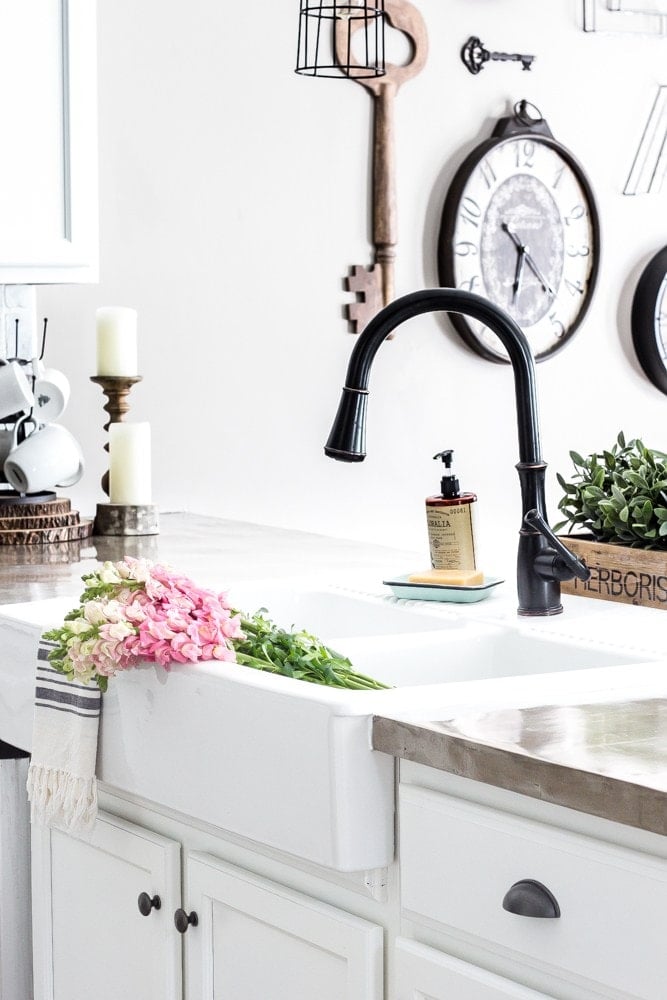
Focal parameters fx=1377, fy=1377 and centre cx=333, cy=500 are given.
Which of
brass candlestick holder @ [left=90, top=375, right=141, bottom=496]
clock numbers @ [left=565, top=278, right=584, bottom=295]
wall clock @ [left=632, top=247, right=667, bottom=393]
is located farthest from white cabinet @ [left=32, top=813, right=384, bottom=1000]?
wall clock @ [left=632, top=247, right=667, bottom=393]

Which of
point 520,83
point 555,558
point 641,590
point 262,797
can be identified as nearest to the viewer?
point 262,797

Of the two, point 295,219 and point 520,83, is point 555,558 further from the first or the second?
point 520,83

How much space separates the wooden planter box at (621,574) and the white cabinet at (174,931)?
2.11 feet

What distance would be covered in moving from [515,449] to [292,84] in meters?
1.05

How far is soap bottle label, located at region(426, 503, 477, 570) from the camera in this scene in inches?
70.9

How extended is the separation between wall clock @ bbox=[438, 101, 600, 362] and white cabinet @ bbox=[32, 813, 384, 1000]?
196 cm

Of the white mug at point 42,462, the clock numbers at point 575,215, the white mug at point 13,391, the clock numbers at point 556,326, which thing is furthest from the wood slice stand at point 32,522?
the clock numbers at point 575,215

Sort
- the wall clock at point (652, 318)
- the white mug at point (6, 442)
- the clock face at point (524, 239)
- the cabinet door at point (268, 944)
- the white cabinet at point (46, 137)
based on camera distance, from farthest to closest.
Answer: the wall clock at point (652, 318) → the clock face at point (524, 239) → the white mug at point (6, 442) → the white cabinet at point (46, 137) → the cabinet door at point (268, 944)

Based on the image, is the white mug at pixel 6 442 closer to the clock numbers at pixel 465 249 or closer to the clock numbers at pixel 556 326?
the clock numbers at pixel 465 249

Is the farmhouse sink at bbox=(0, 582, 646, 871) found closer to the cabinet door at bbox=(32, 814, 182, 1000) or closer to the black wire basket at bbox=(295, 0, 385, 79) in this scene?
the cabinet door at bbox=(32, 814, 182, 1000)

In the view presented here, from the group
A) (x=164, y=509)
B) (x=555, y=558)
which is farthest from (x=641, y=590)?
(x=164, y=509)

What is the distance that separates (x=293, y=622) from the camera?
76.3 inches

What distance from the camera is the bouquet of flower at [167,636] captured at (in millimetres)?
1390

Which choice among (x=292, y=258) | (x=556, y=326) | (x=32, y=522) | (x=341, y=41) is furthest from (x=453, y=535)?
(x=556, y=326)
